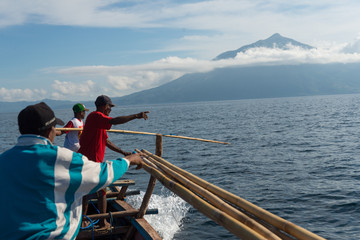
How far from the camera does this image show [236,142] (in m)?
33.5

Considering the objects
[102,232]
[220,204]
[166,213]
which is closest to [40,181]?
[220,204]

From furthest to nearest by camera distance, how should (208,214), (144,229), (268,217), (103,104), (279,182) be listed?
(279,182), (144,229), (103,104), (208,214), (268,217)

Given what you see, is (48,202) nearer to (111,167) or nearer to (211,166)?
(111,167)

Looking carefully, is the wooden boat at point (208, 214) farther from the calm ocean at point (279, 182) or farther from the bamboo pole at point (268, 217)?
the calm ocean at point (279, 182)

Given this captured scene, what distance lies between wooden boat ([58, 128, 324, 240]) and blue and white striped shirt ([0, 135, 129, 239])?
4.84 feet

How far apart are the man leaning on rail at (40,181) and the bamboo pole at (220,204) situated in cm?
148

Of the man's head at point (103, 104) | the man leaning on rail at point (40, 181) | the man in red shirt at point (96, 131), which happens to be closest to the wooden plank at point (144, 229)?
the man in red shirt at point (96, 131)

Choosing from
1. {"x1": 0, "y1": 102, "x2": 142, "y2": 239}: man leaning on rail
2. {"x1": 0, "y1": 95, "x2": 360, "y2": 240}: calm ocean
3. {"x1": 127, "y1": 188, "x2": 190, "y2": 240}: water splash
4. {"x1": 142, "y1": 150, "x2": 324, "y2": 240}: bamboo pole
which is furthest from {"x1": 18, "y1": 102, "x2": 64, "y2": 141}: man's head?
{"x1": 0, "y1": 95, "x2": 360, "y2": 240}: calm ocean

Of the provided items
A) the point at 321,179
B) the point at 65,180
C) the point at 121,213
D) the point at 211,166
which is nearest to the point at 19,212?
the point at 65,180

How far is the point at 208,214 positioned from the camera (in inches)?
152

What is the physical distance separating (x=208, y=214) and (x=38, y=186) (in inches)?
75.5

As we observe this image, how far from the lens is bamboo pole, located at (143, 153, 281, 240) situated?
3.24 metres

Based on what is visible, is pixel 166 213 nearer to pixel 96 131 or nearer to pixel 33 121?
pixel 96 131

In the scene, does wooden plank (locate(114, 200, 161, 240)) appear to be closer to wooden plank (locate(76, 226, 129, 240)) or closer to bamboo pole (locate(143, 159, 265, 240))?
wooden plank (locate(76, 226, 129, 240))
